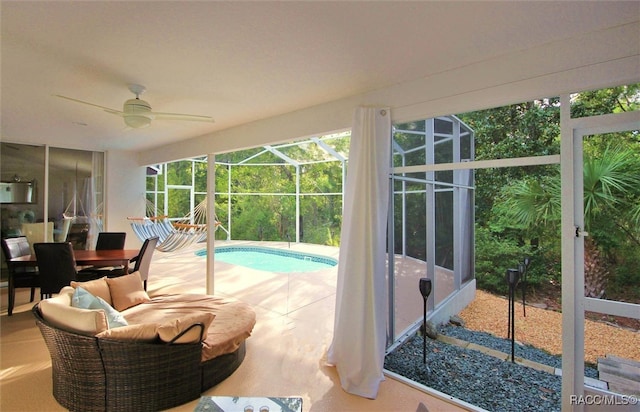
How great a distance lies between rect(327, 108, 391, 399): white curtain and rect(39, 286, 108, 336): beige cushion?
1737 millimetres

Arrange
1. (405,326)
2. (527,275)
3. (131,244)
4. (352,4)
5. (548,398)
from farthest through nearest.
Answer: (131,244) < (405,326) < (527,275) < (548,398) < (352,4)

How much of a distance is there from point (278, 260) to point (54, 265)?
326 cm

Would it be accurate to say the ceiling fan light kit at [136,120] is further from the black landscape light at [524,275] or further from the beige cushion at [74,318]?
the black landscape light at [524,275]

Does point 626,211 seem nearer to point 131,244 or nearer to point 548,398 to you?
point 548,398

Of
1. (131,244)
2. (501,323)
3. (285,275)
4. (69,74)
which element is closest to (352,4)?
(69,74)

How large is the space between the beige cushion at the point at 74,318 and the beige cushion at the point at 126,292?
754 millimetres

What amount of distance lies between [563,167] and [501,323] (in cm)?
151

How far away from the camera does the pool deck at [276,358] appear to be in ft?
7.21

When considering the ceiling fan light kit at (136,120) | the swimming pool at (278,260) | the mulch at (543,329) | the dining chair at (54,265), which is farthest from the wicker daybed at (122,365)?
the swimming pool at (278,260)

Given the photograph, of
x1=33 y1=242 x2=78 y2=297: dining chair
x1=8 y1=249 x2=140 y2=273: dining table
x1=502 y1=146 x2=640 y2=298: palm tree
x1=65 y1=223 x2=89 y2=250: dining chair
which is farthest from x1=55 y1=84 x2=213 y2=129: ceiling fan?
x1=65 y1=223 x2=89 y2=250: dining chair

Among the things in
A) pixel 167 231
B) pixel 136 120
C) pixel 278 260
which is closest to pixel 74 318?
pixel 136 120

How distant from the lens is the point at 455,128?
2.55 m

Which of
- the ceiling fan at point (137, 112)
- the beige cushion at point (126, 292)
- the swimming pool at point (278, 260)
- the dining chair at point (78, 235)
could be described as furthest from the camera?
the dining chair at point (78, 235)

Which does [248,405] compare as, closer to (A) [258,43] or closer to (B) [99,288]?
(B) [99,288]
